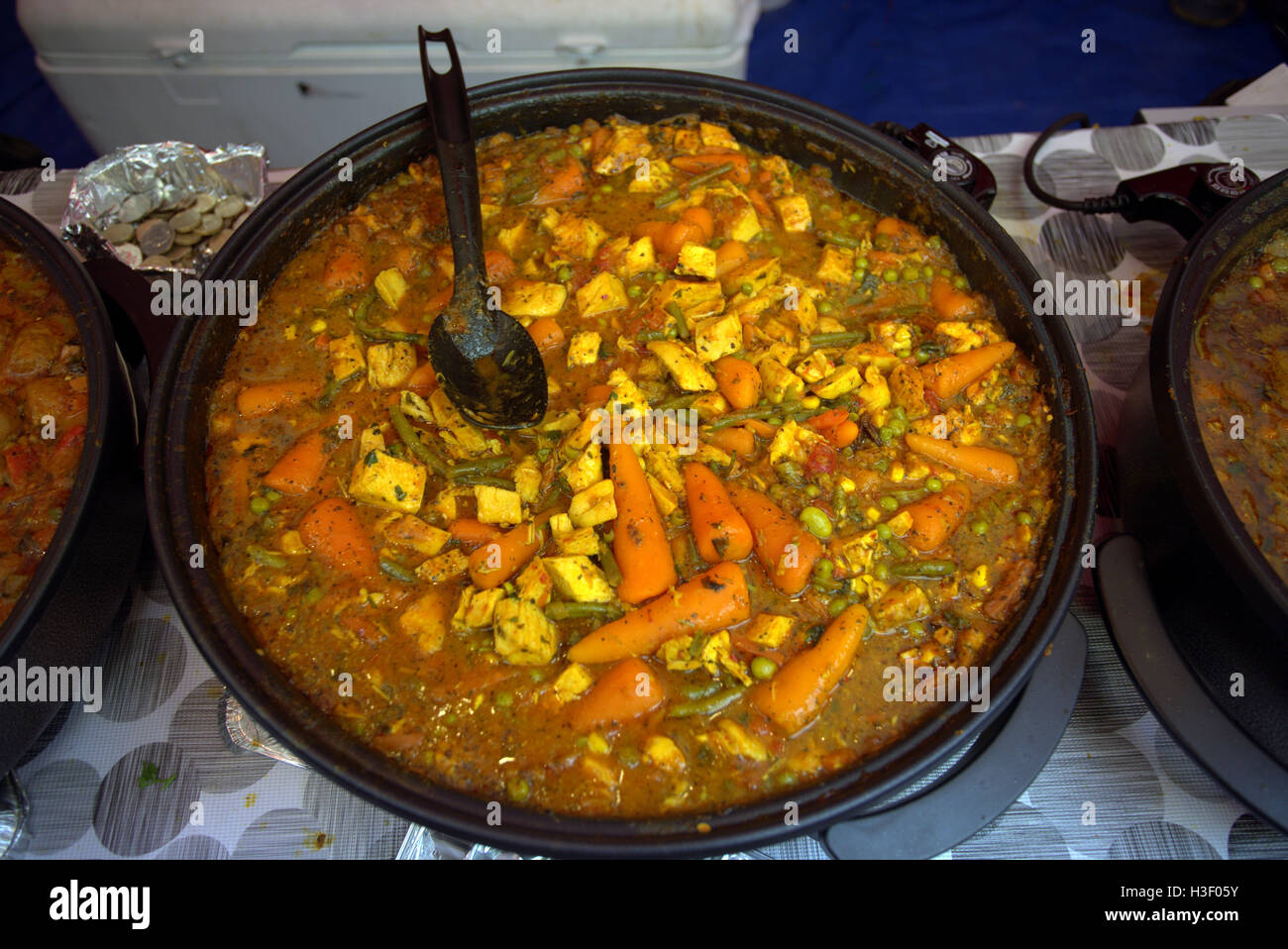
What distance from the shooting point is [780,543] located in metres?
2.01

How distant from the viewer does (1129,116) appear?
192 inches

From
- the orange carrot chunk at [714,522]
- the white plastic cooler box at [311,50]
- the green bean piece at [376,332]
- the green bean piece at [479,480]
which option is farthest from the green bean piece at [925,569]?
the white plastic cooler box at [311,50]

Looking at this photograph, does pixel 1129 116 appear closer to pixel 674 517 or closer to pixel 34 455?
pixel 674 517

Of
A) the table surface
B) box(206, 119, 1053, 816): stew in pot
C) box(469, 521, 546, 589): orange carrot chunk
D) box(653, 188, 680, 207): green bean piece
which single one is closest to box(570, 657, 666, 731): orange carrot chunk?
box(206, 119, 1053, 816): stew in pot

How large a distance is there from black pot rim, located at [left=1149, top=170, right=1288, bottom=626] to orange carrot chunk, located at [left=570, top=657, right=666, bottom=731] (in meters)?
1.26

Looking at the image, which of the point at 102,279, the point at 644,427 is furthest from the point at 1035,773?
the point at 102,279

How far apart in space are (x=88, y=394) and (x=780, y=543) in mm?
1702

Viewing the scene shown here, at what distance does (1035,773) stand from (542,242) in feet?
6.63

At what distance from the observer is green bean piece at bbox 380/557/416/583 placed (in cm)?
202

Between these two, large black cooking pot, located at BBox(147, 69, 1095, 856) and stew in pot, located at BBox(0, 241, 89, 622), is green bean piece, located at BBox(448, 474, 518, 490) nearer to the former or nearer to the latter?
large black cooking pot, located at BBox(147, 69, 1095, 856)

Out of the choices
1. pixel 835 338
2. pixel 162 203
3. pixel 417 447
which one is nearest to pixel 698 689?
pixel 417 447

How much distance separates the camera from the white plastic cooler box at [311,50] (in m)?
3.40

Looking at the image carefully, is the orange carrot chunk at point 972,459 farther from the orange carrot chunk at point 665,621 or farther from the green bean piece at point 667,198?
the green bean piece at point 667,198

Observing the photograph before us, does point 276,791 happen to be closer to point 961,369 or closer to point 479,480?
point 479,480
